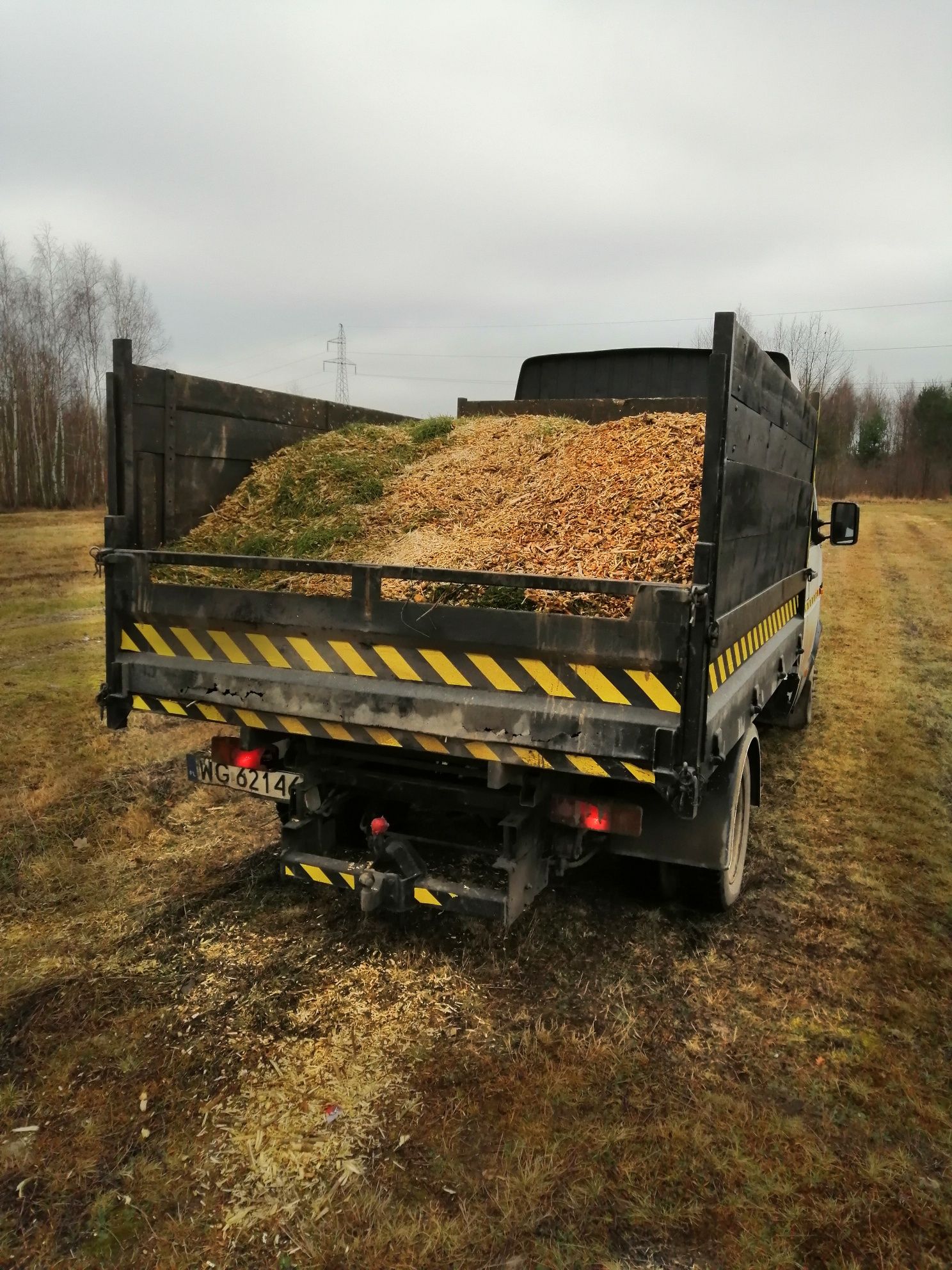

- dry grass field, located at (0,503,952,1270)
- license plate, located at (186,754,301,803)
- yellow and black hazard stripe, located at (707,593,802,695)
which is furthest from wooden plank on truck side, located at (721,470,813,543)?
license plate, located at (186,754,301,803)

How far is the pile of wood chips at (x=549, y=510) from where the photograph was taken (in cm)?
347

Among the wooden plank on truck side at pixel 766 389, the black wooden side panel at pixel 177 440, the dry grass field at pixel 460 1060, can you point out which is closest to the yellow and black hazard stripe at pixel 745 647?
the wooden plank on truck side at pixel 766 389

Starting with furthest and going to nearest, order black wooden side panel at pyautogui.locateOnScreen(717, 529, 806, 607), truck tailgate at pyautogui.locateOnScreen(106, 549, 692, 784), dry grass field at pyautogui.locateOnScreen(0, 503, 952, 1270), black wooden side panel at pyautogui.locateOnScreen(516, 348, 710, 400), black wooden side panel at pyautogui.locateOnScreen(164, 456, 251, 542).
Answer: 1. black wooden side panel at pyautogui.locateOnScreen(516, 348, 710, 400)
2. black wooden side panel at pyautogui.locateOnScreen(164, 456, 251, 542)
3. black wooden side panel at pyautogui.locateOnScreen(717, 529, 806, 607)
4. truck tailgate at pyautogui.locateOnScreen(106, 549, 692, 784)
5. dry grass field at pyautogui.locateOnScreen(0, 503, 952, 1270)

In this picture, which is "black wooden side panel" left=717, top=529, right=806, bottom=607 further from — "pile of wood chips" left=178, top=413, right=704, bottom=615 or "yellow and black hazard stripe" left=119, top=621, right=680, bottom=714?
"yellow and black hazard stripe" left=119, top=621, right=680, bottom=714

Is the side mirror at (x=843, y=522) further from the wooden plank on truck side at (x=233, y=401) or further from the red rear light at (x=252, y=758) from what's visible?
the red rear light at (x=252, y=758)

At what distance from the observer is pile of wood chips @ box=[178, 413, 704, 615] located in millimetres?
3473

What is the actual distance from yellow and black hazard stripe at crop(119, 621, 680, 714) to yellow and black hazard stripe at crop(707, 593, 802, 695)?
29 cm

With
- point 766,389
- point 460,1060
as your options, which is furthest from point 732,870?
point 766,389

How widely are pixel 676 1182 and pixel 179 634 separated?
8.73 ft

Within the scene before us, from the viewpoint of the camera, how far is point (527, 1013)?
3352 millimetres

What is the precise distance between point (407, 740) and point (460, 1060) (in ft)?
3.71

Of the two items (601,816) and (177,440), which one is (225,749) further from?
(601,816)

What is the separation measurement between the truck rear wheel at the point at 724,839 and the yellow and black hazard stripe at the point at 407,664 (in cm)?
90

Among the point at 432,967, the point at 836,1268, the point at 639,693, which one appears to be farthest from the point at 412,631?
the point at 836,1268
